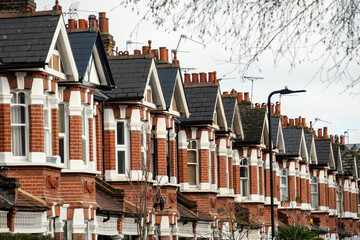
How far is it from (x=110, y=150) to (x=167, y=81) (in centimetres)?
464

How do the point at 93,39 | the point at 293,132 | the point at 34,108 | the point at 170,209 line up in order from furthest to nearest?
the point at 293,132 < the point at 170,209 < the point at 93,39 < the point at 34,108

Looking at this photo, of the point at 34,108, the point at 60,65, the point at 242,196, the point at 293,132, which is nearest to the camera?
the point at 34,108

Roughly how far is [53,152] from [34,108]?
1625 millimetres

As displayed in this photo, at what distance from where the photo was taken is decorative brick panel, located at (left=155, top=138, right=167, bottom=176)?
35.7 meters

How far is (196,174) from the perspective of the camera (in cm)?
4138

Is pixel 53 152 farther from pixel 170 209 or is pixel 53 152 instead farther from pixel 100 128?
pixel 170 209

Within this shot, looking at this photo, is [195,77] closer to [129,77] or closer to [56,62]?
[129,77]

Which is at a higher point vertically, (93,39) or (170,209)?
(93,39)

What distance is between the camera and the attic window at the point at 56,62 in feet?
86.9

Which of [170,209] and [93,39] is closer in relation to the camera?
[93,39]

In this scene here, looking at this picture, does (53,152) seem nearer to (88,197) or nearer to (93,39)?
(88,197)

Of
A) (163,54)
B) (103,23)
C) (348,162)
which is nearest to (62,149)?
(103,23)

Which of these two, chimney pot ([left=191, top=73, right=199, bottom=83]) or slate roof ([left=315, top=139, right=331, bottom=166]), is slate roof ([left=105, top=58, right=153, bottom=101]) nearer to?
chimney pot ([left=191, top=73, right=199, bottom=83])

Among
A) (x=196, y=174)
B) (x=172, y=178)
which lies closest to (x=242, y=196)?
(x=196, y=174)
